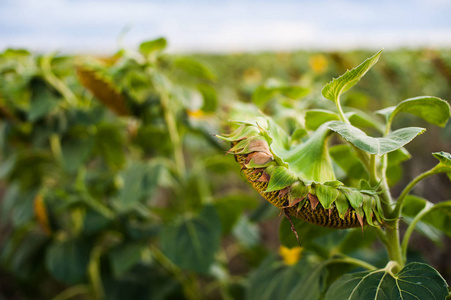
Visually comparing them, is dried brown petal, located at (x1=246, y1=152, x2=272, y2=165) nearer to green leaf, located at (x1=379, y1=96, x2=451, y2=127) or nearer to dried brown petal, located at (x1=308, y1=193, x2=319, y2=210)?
dried brown petal, located at (x1=308, y1=193, x2=319, y2=210)

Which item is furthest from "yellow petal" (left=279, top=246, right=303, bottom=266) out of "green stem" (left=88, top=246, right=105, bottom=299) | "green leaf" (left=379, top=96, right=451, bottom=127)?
"green stem" (left=88, top=246, right=105, bottom=299)

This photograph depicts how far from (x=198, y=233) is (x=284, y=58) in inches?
153

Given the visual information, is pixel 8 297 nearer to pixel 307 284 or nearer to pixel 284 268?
pixel 284 268

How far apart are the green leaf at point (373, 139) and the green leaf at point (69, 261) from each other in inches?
40.5

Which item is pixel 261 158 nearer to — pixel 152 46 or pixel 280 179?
pixel 280 179

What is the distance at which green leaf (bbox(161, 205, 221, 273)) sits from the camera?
39.8 inches

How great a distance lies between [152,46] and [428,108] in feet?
2.03

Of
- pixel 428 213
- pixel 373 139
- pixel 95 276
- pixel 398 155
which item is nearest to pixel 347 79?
pixel 373 139

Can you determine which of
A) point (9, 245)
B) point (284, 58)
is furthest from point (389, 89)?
point (9, 245)

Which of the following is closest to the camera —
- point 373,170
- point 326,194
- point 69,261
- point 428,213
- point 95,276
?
point 326,194

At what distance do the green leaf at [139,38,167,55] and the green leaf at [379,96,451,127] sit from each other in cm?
55

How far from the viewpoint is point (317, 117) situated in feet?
1.96

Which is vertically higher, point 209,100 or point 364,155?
point 209,100

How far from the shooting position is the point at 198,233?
1.06 m
